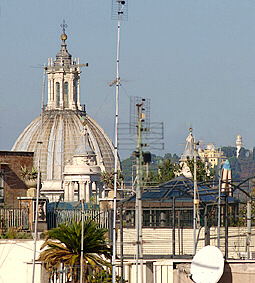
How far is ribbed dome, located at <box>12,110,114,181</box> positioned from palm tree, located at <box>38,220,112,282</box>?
120 m

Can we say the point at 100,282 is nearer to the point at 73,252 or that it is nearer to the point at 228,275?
the point at 73,252

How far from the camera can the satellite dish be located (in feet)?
101

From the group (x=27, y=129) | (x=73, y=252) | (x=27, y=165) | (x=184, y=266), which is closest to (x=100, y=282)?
(x=73, y=252)

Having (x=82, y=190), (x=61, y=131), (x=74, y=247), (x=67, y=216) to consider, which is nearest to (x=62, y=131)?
(x=61, y=131)

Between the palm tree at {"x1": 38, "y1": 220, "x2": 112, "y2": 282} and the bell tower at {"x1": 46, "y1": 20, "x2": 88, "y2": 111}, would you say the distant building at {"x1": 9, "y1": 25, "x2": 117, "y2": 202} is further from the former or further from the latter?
the palm tree at {"x1": 38, "y1": 220, "x2": 112, "y2": 282}

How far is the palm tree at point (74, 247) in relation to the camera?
37062 millimetres

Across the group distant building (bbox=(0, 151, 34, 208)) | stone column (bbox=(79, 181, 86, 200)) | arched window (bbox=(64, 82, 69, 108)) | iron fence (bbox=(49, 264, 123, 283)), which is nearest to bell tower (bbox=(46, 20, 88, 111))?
arched window (bbox=(64, 82, 69, 108))

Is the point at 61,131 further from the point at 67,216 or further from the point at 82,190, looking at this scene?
the point at 67,216

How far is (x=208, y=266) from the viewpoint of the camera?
30.9m

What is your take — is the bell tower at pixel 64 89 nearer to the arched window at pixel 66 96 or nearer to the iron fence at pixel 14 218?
the arched window at pixel 66 96

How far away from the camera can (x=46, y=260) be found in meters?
37.3

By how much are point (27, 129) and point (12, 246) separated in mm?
122767

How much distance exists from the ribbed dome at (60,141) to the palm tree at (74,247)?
393 feet

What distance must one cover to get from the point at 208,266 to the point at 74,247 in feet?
25.3
